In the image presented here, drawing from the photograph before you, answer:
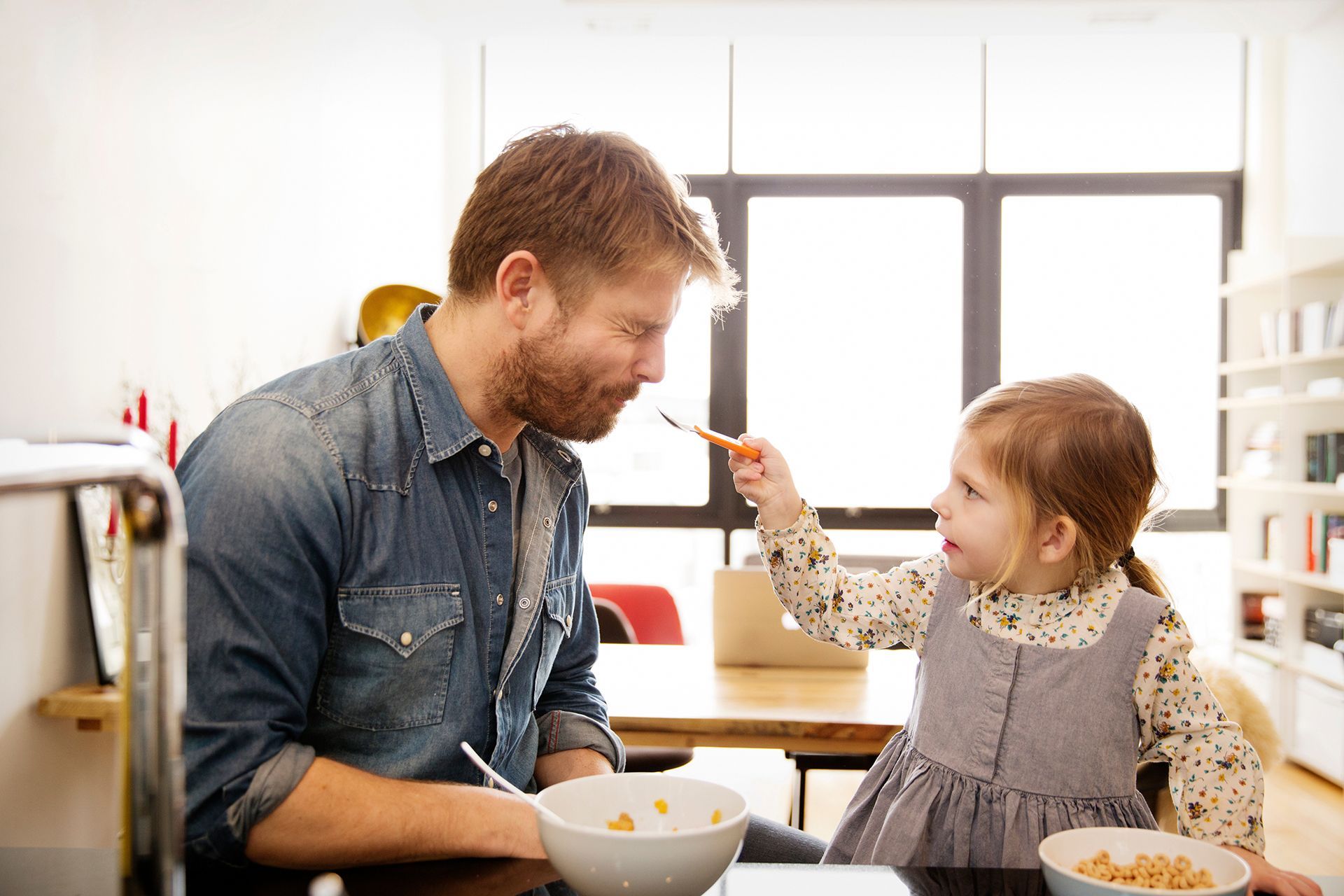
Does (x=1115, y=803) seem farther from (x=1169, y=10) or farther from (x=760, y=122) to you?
(x=760, y=122)

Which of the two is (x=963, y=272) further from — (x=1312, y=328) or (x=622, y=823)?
(x=622, y=823)

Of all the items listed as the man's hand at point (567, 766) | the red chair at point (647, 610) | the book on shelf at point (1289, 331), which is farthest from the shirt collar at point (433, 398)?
the book on shelf at point (1289, 331)

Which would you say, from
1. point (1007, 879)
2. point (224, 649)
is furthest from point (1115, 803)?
point (224, 649)

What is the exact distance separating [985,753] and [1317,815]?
10.3 feet

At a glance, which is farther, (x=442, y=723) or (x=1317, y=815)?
(x=1317, y=815)

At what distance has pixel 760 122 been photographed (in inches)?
199

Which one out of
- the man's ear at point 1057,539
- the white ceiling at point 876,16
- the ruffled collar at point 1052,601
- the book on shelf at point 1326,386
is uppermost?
the white ceiling at point 876,16

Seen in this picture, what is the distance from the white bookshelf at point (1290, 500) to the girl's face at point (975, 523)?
3.11 meters

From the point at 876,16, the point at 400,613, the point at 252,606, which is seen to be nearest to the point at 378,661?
the point at 400,613

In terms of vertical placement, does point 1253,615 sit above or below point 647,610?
below

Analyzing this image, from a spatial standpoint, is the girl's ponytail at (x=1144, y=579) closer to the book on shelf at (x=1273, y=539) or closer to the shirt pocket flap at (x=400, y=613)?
the shirt pocket flap at (x=400, y=613)

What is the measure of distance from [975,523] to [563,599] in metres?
0.56

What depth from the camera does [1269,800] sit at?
376 centimetres

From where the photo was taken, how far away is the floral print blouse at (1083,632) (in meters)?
1.16
